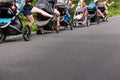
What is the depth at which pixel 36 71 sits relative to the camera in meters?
9.14

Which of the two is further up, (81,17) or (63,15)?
(63,15)

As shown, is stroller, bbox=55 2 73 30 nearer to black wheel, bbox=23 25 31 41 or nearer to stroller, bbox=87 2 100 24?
stroller, bbox=87 2 100 24

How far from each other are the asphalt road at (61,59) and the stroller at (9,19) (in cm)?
34

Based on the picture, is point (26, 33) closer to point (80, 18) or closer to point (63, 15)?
point (63, 15)

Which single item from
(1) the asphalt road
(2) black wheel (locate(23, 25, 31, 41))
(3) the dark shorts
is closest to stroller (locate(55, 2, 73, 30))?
(3) the dark shorts

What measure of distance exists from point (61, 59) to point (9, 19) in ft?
13.4

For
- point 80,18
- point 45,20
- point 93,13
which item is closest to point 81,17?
point 80,18

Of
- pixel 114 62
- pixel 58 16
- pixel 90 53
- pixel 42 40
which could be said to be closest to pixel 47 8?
pixel 58 16

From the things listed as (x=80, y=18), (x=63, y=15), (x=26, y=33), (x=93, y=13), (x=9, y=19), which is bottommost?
(x=93, y=13)

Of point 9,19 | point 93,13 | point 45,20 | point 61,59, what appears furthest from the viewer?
point 93,13

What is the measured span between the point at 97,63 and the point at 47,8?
327 inches

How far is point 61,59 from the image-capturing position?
1082 centimetres

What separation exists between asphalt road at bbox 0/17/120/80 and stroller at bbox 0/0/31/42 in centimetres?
34

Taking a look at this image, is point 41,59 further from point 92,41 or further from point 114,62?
point 92,41
